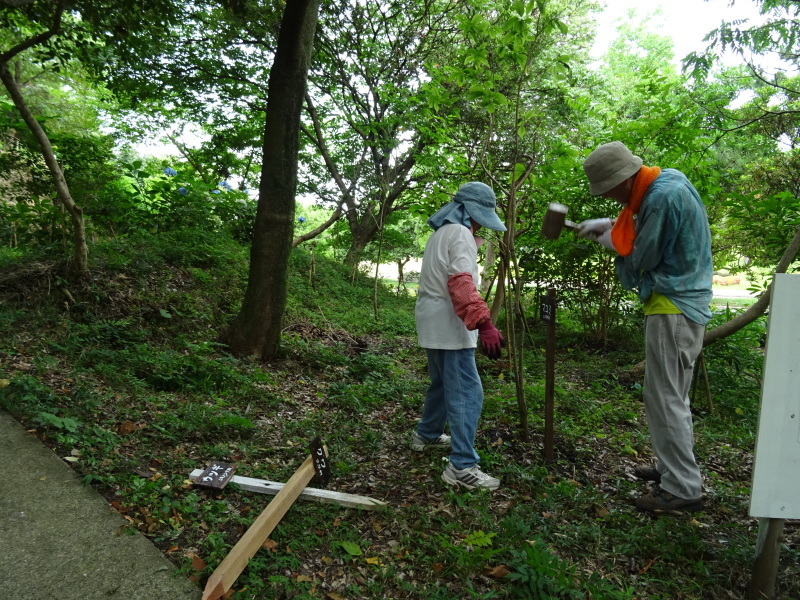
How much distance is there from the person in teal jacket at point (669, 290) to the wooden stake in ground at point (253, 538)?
2.05 m

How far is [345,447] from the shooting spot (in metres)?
3.64

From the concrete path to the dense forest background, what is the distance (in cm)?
13

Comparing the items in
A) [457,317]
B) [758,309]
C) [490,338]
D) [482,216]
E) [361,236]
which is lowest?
[490,338]

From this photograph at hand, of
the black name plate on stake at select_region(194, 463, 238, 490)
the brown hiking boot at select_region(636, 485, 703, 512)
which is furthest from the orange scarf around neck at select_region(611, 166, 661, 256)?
the black name plate on stake at select_region(194, 463, 238, 490)

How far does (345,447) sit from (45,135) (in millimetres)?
4277

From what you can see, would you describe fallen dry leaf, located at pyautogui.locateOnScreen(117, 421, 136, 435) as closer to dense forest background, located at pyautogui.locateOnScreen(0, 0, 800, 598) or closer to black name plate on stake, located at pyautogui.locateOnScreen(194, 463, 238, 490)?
dense forest background, located at pyautogui.locateOnScreen(0, 0, 800, 598)

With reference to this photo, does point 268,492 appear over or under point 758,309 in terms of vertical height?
under

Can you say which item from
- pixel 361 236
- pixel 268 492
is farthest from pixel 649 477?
pixel 361 236

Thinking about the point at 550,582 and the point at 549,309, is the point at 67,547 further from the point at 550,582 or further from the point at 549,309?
the point at 549,309

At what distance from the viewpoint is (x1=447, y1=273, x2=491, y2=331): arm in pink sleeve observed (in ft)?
9.46

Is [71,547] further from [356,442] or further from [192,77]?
[192,77]

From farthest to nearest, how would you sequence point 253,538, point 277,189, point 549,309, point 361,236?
1. point 361,236
2. point 277,189
3. point 549,309
4. point 253,538

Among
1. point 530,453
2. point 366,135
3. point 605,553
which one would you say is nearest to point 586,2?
point 366,135

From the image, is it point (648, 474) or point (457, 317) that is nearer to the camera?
point (457, 317)
